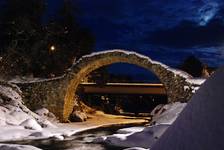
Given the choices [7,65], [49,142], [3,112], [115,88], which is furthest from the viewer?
[115,88]

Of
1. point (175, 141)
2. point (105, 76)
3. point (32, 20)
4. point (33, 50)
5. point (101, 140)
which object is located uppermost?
point (32, 20)

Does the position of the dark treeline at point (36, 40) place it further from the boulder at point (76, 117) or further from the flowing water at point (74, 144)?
the flowing water at point (74, 144)

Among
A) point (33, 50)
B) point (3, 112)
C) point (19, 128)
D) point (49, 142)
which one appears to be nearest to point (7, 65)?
point (33, 50)

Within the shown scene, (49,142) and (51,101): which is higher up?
(51,101)

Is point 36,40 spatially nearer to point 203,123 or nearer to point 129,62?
point 129,62

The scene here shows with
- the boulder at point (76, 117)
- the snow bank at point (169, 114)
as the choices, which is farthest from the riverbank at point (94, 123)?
the snow bank at point (169, 114)

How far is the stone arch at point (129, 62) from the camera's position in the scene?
765 inches

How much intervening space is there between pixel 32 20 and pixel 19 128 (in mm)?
11519

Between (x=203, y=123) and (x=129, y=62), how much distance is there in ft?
52.4

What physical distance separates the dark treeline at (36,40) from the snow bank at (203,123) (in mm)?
18978

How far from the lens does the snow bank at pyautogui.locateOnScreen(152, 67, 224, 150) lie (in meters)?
4.21

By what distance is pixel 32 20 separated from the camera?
2578 cm

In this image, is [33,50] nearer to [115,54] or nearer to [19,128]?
[115,54]

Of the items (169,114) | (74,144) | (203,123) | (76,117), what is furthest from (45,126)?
(203,123)
